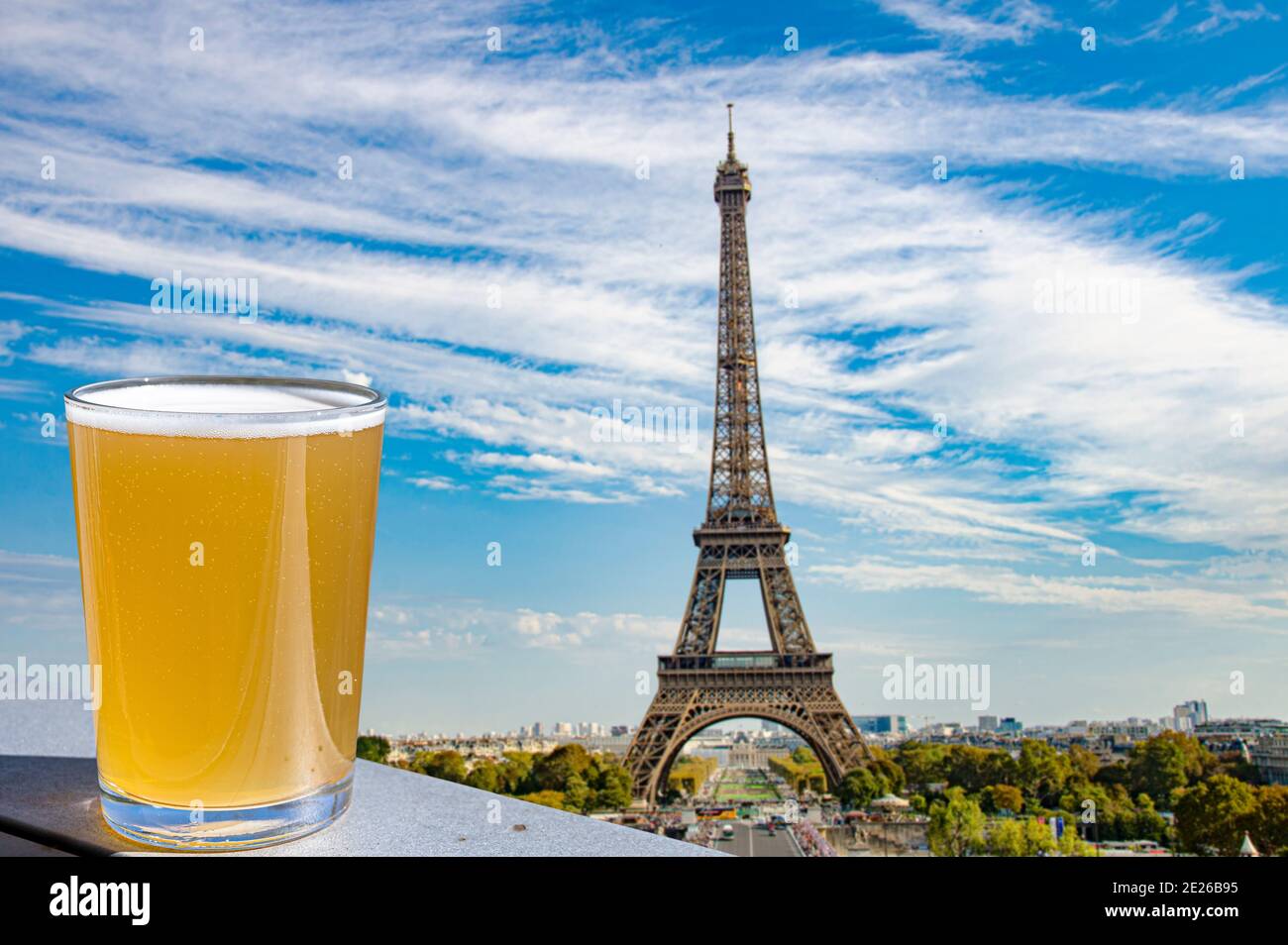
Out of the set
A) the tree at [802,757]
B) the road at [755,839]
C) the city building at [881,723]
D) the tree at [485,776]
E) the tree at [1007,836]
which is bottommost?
the road at [755,839]

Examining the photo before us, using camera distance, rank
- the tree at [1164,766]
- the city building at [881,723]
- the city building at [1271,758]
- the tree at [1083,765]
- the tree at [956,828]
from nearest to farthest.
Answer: the tree at [956,828], the city building at [1271,758], the tree at [1164,766], the tree at [1083,765], the city building at [881,723]

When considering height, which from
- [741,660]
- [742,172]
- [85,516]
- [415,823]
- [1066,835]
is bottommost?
[1066,835]

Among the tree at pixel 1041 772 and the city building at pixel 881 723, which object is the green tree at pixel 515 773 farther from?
the city building at pixel 881 723

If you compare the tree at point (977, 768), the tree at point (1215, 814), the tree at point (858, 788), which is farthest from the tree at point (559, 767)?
the tree at point (1215, 814)

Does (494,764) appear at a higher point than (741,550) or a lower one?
lower
